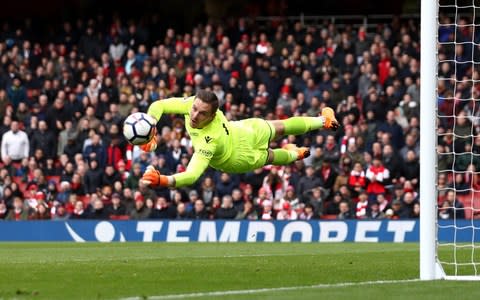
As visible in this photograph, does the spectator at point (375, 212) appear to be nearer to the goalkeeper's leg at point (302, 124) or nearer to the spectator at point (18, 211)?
the spectator at point (18, 211)

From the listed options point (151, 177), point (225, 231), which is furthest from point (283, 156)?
point (225, 231)

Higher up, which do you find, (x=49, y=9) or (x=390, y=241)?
(x=49, y=9)

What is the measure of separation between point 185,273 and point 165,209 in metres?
12.7

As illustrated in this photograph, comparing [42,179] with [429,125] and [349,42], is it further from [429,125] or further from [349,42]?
[429,125]

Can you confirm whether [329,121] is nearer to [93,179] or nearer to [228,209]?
[228,209]

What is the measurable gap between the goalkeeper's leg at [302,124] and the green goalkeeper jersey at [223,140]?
0.49 ft

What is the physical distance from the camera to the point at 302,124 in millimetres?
16141

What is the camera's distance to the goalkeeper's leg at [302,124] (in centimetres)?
1614

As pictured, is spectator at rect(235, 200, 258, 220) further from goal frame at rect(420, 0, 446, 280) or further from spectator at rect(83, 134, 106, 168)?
goal frame at rect(420, 0, 446, 280)

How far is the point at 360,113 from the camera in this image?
27.7m

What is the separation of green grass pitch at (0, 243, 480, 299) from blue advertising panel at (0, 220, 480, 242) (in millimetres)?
5816

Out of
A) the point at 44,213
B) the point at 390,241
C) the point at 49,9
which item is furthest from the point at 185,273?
the point at 49,9

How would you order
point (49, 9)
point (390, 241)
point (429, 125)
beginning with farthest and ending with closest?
point (49, 9)
point (390, 241)
point (429, 125)

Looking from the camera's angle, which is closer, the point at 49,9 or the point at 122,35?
the point at 122,35
